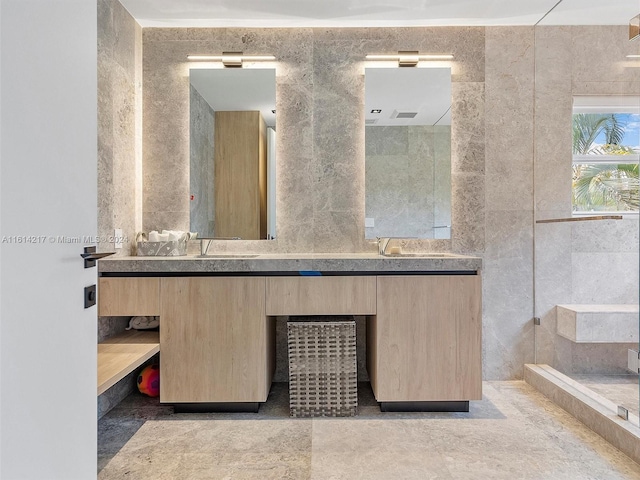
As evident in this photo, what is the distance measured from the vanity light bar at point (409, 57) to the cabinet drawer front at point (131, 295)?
2.02 metres

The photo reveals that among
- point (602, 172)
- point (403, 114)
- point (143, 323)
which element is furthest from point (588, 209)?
point (143, 323)

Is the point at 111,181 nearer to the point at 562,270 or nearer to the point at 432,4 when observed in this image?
the point at 432,4

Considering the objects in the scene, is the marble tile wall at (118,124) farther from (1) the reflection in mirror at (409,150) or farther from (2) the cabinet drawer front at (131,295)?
(1) the reflection in mirror at (409,150)

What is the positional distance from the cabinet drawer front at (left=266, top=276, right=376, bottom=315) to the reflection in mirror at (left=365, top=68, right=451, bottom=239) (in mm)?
743

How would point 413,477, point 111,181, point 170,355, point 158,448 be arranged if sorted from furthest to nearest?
point 111,181 < point 170,355 < point 158,448 < point 413,477

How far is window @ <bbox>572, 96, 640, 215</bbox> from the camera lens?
1.87 metres

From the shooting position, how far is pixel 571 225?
2.54m

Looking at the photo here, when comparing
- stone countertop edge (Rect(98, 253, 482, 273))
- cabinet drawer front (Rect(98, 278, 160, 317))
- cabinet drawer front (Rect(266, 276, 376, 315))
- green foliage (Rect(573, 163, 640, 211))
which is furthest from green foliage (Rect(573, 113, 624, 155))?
cabinet drawer front (Rect(98, 278, 160, 317))

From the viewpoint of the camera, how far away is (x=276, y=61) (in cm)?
282

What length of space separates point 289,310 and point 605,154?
181 centimetres
